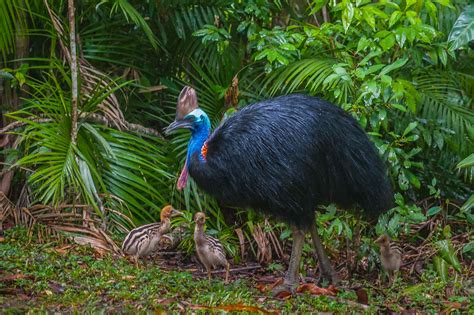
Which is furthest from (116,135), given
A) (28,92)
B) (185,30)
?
(185,30)

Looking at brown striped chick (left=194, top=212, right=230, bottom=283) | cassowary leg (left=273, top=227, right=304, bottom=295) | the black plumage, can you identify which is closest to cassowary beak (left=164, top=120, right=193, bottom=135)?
the black plumage

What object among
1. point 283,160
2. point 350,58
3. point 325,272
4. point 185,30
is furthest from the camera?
point 185,30

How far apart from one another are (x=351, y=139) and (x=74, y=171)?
2.08 m

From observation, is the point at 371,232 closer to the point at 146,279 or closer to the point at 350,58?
the point at 350,58

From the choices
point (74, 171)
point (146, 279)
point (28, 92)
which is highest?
point (28, 92)

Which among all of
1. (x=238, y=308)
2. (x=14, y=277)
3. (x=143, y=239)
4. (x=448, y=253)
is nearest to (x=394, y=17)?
(x=448, y=253)

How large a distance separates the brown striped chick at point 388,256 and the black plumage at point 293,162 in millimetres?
190

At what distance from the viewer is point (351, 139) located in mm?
6957

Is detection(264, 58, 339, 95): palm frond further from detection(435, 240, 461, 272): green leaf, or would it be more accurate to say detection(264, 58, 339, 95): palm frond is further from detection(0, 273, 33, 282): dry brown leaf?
detection(0, 273, 33, 282): dry brown leaf

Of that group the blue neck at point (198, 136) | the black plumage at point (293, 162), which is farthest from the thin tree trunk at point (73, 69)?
the black plumage at point (293, 162)

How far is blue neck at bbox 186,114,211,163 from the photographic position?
22.8 ft

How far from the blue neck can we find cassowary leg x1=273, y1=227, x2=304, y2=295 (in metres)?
0.85

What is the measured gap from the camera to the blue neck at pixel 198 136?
6.94m

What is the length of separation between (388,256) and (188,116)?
5.51 feet
